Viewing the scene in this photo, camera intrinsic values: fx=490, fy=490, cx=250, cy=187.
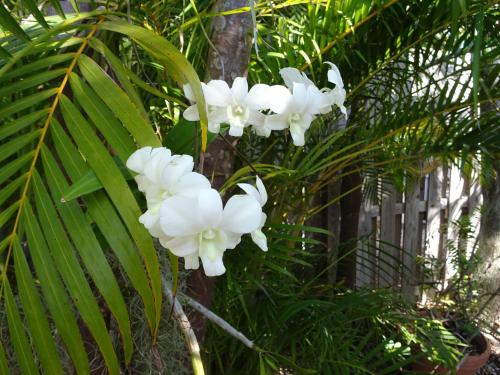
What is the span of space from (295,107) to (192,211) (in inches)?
9.7

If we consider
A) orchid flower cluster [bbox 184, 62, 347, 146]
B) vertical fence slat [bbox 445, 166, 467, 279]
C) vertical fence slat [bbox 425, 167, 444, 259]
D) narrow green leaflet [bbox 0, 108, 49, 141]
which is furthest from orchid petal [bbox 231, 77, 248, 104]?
vertical fence slat [bbox 445, 166, 467, 279]

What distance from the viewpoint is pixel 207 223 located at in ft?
1.35

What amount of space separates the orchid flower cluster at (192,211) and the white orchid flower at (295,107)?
0.19m

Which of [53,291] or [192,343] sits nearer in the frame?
[53,291]

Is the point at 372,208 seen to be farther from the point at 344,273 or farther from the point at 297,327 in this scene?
the point at 297,327

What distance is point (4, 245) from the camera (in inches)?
19.3

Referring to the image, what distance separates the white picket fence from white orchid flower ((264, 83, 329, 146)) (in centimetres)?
185

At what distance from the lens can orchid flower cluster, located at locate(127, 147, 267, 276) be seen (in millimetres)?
405

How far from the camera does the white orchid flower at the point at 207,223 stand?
0.40 metres

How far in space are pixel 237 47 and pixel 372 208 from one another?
1.78m

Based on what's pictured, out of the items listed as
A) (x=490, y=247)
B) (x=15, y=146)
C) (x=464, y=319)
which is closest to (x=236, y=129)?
(x=15, y=146)

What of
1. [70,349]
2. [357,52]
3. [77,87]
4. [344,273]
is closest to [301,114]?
[77,87]

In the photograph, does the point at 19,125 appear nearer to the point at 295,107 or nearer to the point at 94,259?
the point at 94,259

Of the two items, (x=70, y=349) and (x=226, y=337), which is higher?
(x=70, y=349)
